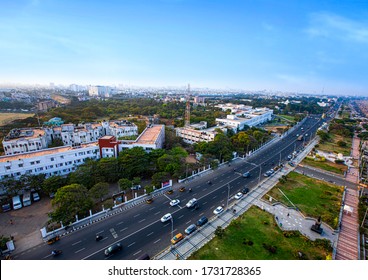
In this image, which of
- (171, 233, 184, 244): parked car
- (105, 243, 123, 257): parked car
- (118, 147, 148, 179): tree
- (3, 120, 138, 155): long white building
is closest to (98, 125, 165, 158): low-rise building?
(118, 147, 148, 179): tree

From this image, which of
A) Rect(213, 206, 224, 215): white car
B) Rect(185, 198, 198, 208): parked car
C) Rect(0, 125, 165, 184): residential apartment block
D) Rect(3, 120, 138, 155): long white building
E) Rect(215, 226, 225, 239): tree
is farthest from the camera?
Rect(3, 120, 138, 155): long white building

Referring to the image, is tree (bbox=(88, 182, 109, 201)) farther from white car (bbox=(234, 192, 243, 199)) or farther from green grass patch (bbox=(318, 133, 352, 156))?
green grass patch (bbox=(318, 133, 352, 156))

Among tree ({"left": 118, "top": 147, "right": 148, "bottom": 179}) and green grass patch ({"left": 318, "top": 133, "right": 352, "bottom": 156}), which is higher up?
tree ({"left": 118, "top": 147, "right": 148, "bottom": 179})

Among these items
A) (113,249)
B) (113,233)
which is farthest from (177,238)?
(113,233)

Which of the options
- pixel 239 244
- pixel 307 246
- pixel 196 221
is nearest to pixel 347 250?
pixel 307 246

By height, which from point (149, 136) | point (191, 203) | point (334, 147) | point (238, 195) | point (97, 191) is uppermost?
point (149, 136)

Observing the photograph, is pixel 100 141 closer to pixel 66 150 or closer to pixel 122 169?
pixel 66 150

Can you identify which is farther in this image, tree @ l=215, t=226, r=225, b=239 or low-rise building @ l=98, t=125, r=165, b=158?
low-rise building @ l=98, t=125, r=165, b=158

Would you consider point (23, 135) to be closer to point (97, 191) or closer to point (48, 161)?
point (48, 161)
